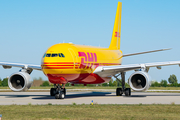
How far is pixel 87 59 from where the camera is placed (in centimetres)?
2588

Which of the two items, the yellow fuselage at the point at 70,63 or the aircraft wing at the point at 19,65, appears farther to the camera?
the aircraft wing at the point at 19,65

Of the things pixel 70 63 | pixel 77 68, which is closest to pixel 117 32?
pixel 77 68

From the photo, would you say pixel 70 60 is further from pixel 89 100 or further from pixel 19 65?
pixel 19 65

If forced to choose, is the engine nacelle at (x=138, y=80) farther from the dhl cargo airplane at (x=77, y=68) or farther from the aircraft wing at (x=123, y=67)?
the aircraft wing at (x=123, y=67)

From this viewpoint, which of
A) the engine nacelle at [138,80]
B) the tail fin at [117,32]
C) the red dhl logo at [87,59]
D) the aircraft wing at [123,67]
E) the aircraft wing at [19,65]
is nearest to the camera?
the red dhl logo at [87,59]

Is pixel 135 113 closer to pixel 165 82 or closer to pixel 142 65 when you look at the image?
pixel 142 65

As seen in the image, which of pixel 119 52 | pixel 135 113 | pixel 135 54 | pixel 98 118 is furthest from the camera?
pixel 119 52

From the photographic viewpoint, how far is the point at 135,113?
14336 millimetres

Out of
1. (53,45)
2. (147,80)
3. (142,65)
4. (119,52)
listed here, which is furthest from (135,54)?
(53,45)

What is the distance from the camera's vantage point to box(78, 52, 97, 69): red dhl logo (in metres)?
25.0

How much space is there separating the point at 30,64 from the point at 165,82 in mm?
47966

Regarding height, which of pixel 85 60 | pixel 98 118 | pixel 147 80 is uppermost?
pixel 85 60

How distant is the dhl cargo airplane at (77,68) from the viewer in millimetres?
23078

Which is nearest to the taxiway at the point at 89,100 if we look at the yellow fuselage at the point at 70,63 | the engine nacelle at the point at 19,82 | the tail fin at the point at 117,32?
the engine nacelle at the point at 19,82
